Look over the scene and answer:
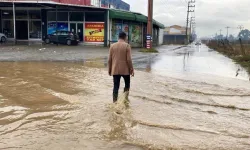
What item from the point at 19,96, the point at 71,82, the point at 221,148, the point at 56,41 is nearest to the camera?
the point at 221,148

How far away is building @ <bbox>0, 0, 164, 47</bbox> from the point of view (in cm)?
3069

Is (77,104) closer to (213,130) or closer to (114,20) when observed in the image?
(213,130)

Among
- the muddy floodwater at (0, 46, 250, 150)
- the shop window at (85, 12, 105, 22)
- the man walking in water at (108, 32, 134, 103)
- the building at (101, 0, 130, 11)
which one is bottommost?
the muddy floodwater at (0, 46, 250, 150)

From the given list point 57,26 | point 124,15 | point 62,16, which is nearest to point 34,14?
point 57,26

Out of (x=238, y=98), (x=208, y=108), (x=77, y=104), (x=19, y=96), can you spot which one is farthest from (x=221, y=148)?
(x=19, y=96)

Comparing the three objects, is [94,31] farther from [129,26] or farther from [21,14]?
[21,14]

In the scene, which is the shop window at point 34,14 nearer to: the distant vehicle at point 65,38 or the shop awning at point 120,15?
the distant vehicle at point 65,38

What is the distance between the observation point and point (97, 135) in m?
5.11

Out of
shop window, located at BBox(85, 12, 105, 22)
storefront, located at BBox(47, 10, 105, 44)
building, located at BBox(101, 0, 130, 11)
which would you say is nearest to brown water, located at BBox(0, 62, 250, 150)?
storefront, located at BBox(47, 10, 105, 44)

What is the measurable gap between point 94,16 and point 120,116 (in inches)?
1020

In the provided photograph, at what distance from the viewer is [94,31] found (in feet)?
103

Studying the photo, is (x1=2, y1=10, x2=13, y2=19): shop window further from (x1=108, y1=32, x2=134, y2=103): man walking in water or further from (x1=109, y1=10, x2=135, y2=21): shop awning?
(x1=108, y1=32, x2=134, y2=103): man walking in water

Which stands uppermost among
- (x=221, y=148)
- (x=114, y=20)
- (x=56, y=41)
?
(x=114, y=20)

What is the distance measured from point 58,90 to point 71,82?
1381 millimetres
